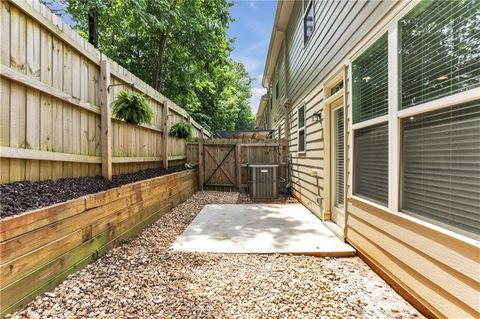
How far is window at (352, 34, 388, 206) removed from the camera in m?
2.42

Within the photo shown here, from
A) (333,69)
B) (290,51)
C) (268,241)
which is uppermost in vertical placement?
(290,51)

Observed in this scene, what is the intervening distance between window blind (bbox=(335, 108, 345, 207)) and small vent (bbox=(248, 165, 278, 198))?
8.40 feet

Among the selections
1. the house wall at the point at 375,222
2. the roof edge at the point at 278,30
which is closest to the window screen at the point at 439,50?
the house wall at the point at 375,222

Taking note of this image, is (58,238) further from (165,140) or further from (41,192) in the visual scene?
(165,140)

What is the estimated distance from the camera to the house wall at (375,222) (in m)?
1.55

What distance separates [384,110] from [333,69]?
5.07ft

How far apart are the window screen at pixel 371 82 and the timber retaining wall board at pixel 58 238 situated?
302cm

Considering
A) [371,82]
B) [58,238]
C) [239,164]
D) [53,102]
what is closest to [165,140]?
[239,164]

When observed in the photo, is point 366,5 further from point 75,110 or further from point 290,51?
point 290,51

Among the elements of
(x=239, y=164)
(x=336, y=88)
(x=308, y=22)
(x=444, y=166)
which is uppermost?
(x=308, y=22)

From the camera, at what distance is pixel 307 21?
535 centimetres

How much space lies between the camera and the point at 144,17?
283 inches

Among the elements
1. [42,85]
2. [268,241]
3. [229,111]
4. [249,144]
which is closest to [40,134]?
[42,85]

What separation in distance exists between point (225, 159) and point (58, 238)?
20.7ft
